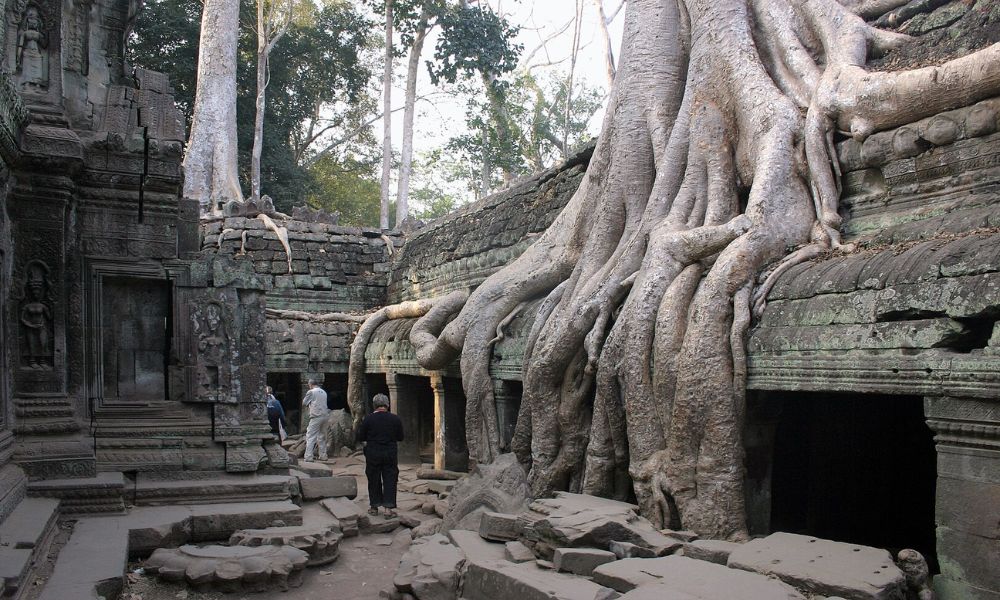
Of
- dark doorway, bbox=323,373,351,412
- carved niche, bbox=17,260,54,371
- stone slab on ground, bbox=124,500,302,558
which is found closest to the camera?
stone slab on ground, bbox=124,500,302,558

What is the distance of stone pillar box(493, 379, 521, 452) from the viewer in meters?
7.57

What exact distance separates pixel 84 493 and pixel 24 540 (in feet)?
4.51

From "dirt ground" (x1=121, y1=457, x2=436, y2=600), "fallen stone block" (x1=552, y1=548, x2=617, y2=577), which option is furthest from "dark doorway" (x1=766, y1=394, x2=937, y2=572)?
"dirt ground" (x1=121, y1=457, x2=436, y2=600)

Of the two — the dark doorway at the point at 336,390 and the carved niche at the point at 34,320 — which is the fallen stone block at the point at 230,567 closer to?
the carved niche at the point at 34,320

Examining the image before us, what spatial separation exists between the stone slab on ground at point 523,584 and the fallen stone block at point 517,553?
0.08 meters

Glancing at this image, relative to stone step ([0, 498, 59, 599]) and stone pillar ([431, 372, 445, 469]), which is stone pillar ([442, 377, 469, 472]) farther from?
stone step ([0, 498, 59, 599])

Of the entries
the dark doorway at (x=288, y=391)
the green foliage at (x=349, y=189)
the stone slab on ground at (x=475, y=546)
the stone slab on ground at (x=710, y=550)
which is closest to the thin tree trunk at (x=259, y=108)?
the green foliage at (x=349, y=189)

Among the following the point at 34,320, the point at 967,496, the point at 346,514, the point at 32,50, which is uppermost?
the point at 32,50

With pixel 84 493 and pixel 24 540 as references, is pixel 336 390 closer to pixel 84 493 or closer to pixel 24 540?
pixel 84 493

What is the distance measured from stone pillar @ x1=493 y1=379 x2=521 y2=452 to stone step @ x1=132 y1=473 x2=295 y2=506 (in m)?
1.99

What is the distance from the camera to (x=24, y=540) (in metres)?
4.11

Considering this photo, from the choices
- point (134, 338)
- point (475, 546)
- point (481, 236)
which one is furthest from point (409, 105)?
point (475, 546)

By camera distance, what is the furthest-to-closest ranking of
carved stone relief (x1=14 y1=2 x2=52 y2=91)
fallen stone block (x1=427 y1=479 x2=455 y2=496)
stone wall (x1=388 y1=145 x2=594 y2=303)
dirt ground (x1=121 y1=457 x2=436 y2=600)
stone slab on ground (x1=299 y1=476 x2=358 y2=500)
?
1. stone wall (x1=388 y1=145 x2=594 y2=303)
2. fallen stone block (x1=427 y1=479 x2=455 y2=496)
3. stone slab on ground (x1=299 y1=476 x2=358 y2=500)
4. carved stone relief (x1=14 y1=2 x2=52 y2=91)
5. dirt ground (x1=121 y1=457 x2=436 y2=600)

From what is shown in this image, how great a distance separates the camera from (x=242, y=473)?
6.33 metres
